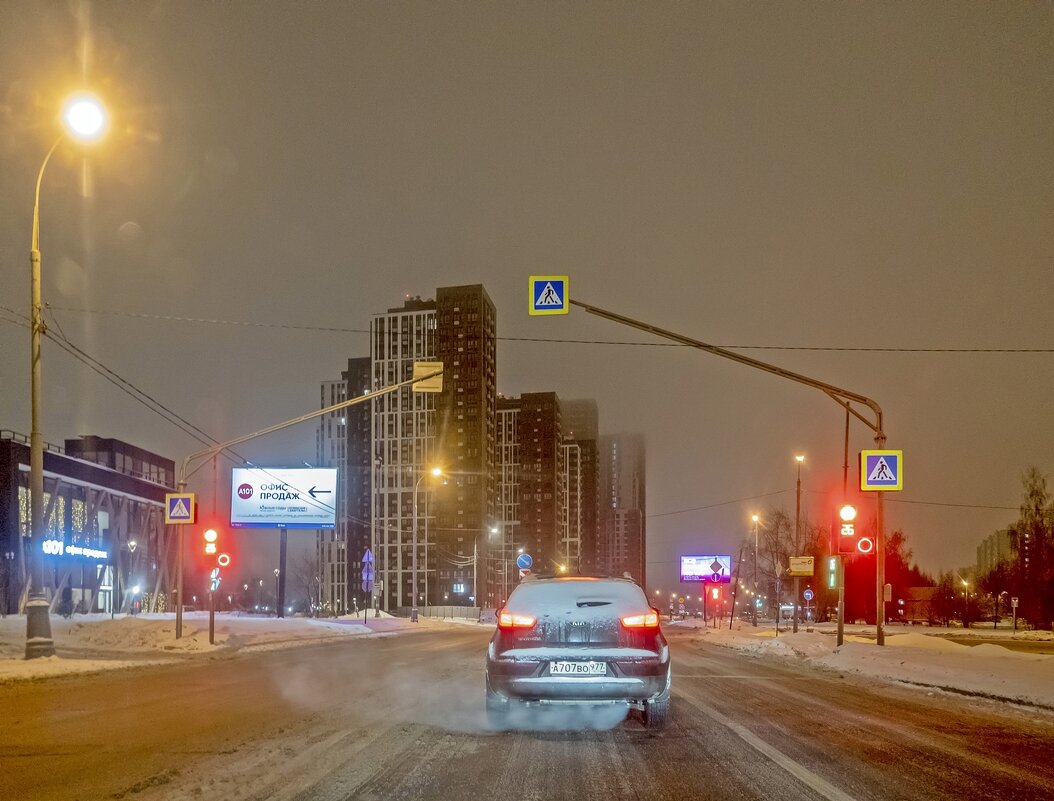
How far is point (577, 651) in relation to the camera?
8633mm

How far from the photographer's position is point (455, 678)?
1502 centimetres

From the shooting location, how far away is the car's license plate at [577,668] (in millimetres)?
8547

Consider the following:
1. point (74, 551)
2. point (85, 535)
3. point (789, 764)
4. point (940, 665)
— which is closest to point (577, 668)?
point (789, 764)

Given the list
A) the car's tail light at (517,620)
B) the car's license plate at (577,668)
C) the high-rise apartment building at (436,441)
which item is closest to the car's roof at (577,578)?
the car's tail light at (517,620)

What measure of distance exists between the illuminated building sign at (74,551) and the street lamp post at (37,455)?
38202mm

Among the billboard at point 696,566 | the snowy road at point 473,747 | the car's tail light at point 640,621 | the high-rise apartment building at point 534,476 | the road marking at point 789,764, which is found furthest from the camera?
the high-rise apartment building at point 534,476

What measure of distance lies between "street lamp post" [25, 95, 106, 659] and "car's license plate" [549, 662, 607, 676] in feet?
43.7

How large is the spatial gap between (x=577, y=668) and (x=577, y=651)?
0.16 meters

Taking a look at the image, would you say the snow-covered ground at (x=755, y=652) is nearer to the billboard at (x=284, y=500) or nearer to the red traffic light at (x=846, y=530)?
the red traffic light at (x=846, y=530)

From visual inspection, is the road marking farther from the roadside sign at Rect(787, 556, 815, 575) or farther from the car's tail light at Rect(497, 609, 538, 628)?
the roadside sign at Rect(787, 556, 815, 575)

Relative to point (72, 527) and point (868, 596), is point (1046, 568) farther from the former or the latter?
point (72, 527)

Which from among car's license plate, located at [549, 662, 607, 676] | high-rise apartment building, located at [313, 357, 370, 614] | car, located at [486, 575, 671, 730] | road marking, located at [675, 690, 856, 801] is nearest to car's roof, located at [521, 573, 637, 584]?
car, located at [486, 575, 671, 730]

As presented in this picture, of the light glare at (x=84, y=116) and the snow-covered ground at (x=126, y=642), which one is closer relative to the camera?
the light glare at (x=84, y=116)

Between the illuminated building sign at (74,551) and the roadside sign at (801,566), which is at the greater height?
the roadside sign at (801,566)
